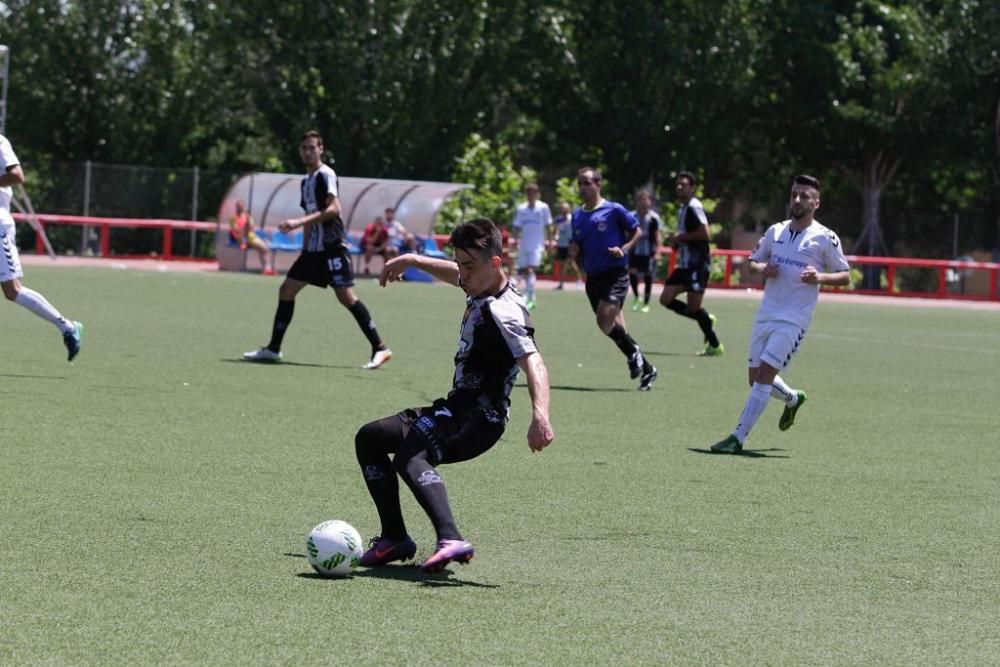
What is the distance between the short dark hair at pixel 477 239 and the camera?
6852 millimetres

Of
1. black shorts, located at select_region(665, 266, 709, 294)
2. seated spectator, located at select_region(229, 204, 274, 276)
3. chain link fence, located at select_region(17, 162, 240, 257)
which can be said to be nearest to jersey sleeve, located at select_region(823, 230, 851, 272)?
black shorts, located at select_region(665, 266, 709, 294)

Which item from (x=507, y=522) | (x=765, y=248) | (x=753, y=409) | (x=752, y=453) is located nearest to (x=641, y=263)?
(x=765, y=248)

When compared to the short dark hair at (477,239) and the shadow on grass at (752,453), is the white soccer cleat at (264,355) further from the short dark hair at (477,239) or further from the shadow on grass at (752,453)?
the short dark hair at (477,239)

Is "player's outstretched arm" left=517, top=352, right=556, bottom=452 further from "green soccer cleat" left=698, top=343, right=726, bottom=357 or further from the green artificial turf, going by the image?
"green soccer cleat" left=698, top=343, right=726, bottom=357

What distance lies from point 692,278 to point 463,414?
13.4m

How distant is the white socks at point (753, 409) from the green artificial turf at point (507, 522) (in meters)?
0.23

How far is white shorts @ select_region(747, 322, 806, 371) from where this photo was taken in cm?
1146

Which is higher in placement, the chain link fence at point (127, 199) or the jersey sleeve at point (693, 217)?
the jersey sleeve at point (693, 217)

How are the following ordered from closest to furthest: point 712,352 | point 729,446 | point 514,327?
1. point 514,327
2. point 729,446
3. point 712,352

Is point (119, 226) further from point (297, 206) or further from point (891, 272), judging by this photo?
point (891, 272)

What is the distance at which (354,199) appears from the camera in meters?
42.6

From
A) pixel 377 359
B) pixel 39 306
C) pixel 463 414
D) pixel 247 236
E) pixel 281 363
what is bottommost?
pixel 281 363

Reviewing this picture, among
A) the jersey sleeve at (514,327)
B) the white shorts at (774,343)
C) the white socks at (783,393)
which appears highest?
the jersey sleeve at (514,327)

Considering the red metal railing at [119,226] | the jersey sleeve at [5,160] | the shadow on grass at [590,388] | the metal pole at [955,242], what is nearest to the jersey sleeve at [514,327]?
the jersey sleeve at [5,160]
